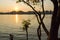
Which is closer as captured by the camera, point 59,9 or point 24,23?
point 59,9

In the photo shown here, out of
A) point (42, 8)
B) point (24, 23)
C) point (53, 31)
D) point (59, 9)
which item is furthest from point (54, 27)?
point (24, 23)

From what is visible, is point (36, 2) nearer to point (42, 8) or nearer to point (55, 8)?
point (42, 8)

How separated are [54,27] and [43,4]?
3238 millimetres


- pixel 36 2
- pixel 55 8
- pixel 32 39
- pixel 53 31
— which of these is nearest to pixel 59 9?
pixel 55 8

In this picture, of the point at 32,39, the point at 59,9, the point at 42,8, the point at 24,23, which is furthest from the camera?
the point at 32,39

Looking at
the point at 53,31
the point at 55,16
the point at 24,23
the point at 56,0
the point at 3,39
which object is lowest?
the point at 3,39

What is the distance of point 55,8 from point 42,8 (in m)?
3.05

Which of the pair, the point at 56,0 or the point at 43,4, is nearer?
the point at 56,0

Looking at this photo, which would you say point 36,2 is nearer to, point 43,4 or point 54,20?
point 43,4

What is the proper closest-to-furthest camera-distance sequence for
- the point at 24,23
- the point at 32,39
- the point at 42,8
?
the point at 42,8
the point at 24,23
the point at 32,39

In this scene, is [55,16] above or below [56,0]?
below

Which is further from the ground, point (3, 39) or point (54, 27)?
point (54, 27)

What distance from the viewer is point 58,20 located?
7234 millimetres

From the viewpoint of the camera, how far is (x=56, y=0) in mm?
7320
